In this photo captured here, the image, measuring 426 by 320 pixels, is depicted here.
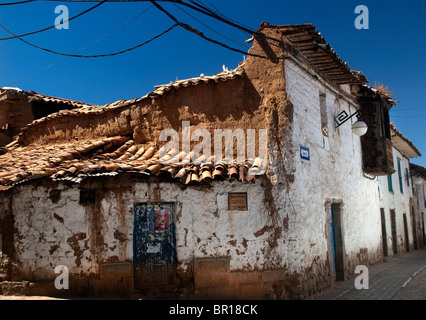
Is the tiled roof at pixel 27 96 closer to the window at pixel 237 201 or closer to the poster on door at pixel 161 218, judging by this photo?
the poster on door at pixel 161 218

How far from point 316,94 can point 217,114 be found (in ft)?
9.47

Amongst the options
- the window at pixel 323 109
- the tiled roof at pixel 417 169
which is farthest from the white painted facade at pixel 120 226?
the tiled roof at pixel 417 169

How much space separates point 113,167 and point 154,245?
5.79 ft

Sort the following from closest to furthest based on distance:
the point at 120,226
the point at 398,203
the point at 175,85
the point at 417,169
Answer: the point at 120,226 → the point at 175,85 → the point at 398,203 → the point at 417,169

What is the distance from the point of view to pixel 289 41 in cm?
857

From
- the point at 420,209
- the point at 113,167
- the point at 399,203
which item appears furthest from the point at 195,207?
the point at 420,209

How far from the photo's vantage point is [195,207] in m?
7.59

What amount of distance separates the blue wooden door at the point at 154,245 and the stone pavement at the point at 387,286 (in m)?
3.32

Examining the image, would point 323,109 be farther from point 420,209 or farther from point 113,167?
point 420,209

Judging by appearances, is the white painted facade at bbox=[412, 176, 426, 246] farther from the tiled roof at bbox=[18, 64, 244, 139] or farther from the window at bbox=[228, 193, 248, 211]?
the tiled roof at bbox=[18, 64, 244, 139]

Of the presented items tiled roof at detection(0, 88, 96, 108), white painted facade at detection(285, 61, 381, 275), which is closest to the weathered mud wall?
white painted facade at detection(285, 61, 381, 275)

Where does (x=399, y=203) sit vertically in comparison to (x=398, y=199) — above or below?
below

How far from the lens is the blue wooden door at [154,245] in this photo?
752 cm
